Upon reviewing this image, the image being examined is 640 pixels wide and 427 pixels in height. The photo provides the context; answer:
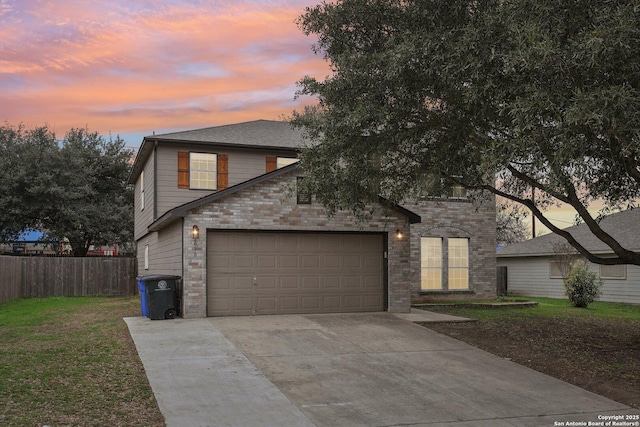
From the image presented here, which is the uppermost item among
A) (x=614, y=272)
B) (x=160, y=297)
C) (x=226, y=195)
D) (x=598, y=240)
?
(x=226, y=195)

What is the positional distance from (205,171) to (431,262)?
8.55 meters

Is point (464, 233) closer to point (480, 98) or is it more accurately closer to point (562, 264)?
point (562, 264)

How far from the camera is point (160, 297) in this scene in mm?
14391

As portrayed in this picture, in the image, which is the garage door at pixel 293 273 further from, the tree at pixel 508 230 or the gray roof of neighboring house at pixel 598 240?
the tree at pixel 508 230

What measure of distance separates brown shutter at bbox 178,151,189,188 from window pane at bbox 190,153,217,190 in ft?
0.95

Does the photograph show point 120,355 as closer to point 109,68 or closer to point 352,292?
point 352,292

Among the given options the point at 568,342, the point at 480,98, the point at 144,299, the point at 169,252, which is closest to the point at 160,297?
the point at 144,299

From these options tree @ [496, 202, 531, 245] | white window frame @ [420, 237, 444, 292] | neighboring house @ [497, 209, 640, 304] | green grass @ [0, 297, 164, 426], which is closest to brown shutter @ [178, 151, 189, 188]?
green grass @ [0, 297, 164, 426]

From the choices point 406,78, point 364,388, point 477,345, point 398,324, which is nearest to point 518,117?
point 406,78

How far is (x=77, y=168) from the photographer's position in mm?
31531

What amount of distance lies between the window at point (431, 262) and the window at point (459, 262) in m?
0.46

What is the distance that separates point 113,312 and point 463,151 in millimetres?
11075

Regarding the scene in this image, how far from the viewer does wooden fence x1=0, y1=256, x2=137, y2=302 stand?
948 inches

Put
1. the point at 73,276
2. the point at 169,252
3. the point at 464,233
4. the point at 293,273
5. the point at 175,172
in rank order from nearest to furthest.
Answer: the point at 293,273 → the point at 169,252 → the point at 175,172 → the point at 464,233 → the point at 73,276
